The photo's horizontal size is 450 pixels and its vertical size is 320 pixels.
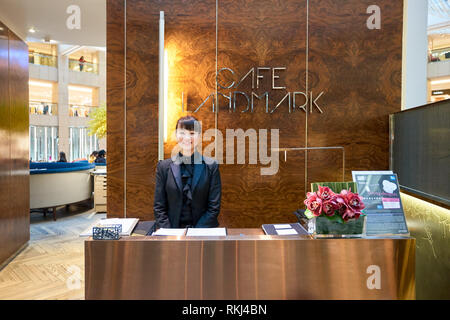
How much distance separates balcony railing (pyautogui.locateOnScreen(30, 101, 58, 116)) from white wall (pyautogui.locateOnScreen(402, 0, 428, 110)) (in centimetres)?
1414

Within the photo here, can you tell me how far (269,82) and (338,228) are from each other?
2.38 m

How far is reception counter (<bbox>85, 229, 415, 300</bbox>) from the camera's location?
1464mm

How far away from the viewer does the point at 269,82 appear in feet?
11.6

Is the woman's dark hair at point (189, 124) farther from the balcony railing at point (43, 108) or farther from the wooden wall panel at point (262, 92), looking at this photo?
the balcony railing at point (43, 108)

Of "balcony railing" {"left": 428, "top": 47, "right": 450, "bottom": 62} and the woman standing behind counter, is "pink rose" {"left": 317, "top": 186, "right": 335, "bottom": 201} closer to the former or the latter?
the woman standing behind counter

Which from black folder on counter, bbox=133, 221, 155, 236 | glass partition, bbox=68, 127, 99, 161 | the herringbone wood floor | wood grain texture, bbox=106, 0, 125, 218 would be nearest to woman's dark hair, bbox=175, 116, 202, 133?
black folder on counter, bbox=133, 221, 155, 236

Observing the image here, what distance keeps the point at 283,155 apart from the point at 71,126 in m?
13.6

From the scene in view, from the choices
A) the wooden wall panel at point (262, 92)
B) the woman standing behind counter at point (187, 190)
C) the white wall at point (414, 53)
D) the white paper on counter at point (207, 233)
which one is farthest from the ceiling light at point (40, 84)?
the white paper on counter at point (207, 233)

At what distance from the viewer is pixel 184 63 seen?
353 cm

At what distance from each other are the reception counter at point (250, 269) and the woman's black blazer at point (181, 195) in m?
0.91

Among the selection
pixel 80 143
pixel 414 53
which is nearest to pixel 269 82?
pixel 414 53

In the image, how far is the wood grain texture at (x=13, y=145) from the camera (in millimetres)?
3607

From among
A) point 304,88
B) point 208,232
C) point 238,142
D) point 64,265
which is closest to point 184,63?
point 238,142
